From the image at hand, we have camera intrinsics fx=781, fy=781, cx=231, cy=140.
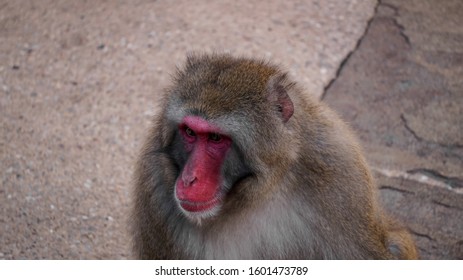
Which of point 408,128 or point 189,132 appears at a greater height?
point 189,132

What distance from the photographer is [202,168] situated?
3.20 metres

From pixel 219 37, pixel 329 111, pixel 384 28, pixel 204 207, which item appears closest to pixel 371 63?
pixel 384 28

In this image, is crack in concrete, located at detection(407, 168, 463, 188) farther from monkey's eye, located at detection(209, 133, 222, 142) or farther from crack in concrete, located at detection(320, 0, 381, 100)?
monkey's eye, located at detection(209, 133, 222, 142)

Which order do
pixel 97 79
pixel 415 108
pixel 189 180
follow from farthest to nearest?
pixel 97 79 → pixel 415 108 → pixel 189 180

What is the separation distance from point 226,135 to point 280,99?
30 centimetres

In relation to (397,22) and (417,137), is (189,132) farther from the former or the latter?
(397,22)

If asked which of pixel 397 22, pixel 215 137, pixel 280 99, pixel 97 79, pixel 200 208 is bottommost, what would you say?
pixel 97 79

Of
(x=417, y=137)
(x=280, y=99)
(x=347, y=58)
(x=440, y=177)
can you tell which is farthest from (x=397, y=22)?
(x=280, y=99)

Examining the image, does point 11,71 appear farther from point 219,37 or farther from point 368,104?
point 368,104

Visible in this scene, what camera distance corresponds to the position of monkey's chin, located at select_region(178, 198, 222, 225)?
10.6ft

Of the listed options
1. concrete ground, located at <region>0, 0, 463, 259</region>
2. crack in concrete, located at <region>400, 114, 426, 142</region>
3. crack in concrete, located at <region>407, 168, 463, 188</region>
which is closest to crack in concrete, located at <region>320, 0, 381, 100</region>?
concrete ground, located at <region>0, 0, 463, 259</region>

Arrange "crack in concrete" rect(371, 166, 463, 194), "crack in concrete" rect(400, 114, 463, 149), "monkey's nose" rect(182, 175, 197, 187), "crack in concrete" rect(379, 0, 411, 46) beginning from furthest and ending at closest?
"crack in concrete" rect(379, 0, 411, 46)
"crack in concrete" rect(400, 114, 463, 149)
"crack in concrete" rect(371, 166, 463, 194)
"monkey's nose" rect(182, 175, 197, 187)

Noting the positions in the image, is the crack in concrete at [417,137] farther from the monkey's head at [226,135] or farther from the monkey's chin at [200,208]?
the monkey's chin at [200,208]

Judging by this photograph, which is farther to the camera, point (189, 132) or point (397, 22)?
point (397, 22)
